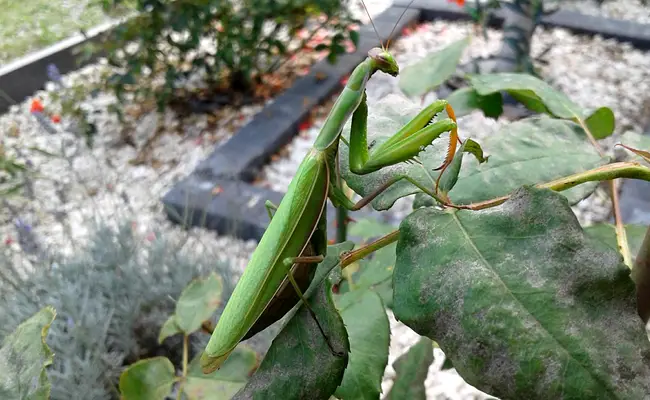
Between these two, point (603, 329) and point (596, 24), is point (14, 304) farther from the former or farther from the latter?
point (596, 24)

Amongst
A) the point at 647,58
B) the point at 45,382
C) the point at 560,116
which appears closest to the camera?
the point at 45,382

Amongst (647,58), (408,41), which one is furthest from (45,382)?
(647,58)

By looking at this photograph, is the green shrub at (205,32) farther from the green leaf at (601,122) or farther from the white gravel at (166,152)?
the green leaf at (601,122)

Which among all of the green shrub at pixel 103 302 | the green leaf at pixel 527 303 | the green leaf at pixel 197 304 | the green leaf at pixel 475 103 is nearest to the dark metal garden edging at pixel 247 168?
the green shrub at pixel 103 302

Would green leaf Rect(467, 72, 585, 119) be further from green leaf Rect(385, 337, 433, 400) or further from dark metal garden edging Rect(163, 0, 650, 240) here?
dark metal garden edging Rect(163, 0, 650, 240)

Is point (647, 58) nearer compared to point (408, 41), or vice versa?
point (647, 58)
